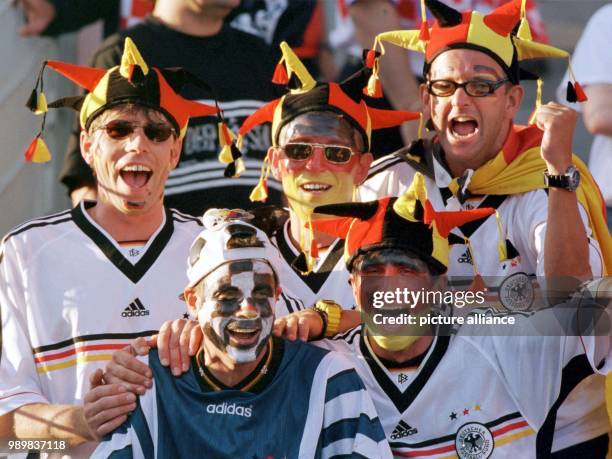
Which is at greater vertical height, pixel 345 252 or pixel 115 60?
pixel 115 60

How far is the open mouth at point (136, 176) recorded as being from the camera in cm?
476

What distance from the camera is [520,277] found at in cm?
451

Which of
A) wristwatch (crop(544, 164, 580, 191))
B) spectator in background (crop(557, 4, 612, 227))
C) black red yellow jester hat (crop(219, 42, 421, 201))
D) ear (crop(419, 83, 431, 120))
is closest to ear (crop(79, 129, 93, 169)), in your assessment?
black red yellow jester hat (crop(219, 42, 421, 201))

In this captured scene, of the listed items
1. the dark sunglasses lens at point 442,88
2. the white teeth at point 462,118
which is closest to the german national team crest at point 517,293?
the white teeth at point 462,118

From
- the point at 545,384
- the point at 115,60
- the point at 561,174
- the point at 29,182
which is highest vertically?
the point at 115,60

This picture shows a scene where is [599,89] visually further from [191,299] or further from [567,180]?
[191,299]

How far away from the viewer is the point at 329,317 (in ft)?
14.7

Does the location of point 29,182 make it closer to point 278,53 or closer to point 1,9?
point 1,9

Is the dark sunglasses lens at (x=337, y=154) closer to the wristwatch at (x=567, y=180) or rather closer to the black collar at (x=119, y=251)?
the black collar at (x=119, y=251)

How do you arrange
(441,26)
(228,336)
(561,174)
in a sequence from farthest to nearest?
1. (441,26)
2. (561,174)
3. (228,336)

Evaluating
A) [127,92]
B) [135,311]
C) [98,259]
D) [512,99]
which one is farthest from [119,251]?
[512,99]

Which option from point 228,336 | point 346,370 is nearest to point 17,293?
point 228,336

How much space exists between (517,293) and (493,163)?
53cm

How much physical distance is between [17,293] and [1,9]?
4.90ft
